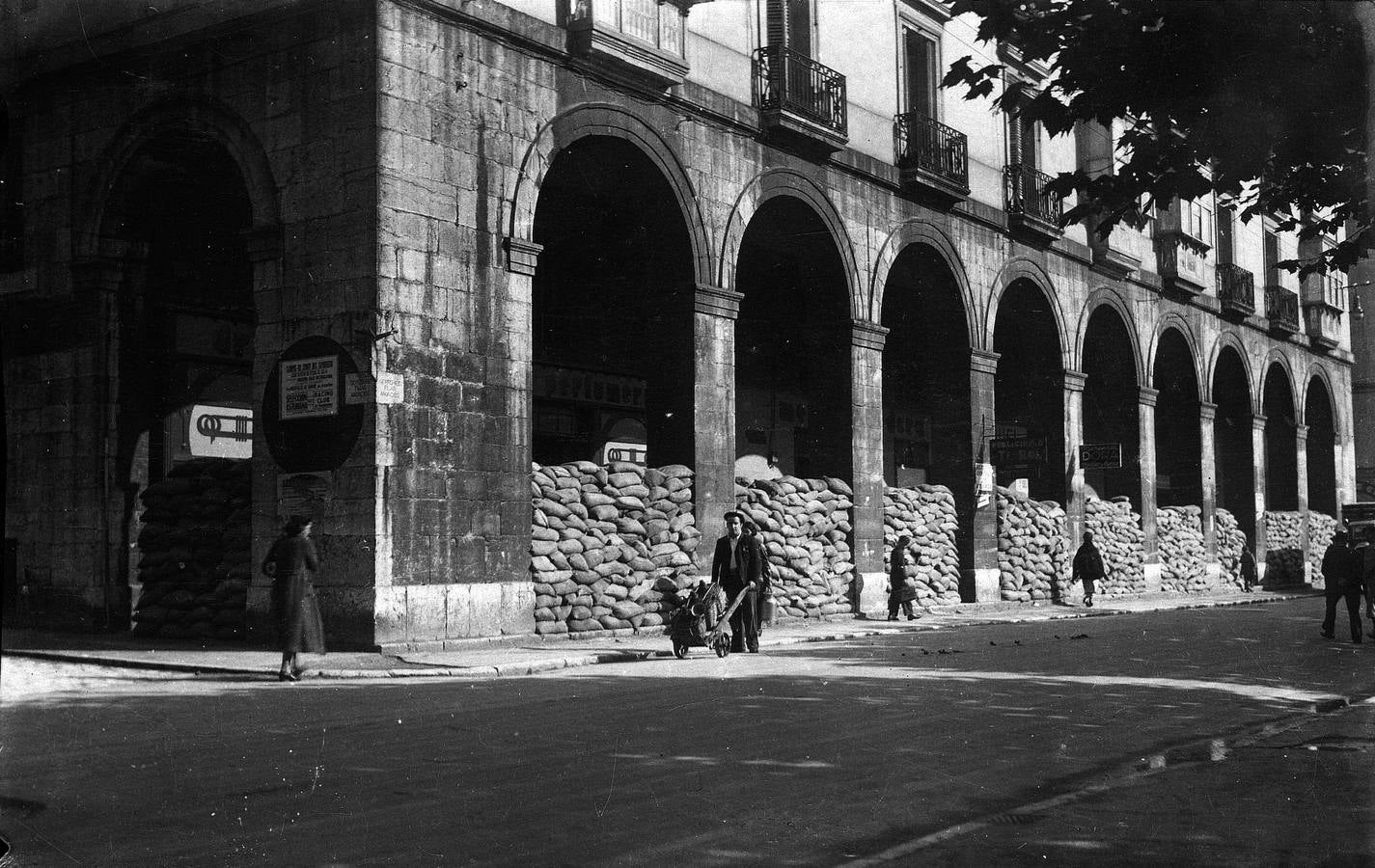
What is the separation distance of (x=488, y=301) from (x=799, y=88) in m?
7.83

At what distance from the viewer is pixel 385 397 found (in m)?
13.9

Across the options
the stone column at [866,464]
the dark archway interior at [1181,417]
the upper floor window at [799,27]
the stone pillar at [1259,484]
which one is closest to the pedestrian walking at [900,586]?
the stone column at [866,464]

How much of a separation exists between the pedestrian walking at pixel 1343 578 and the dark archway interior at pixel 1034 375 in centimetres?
1040

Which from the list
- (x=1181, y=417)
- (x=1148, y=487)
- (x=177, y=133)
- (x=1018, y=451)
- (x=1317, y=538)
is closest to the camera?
(x=177, y=133)

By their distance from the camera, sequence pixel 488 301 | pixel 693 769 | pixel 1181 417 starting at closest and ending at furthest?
pixel 693 769
pixel 488 301
pixel 1181 417

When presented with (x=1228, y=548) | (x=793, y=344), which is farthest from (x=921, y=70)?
(x=1228, y=548)

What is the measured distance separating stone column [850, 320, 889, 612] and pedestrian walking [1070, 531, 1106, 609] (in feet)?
21.0

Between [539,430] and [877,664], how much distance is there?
8589mm

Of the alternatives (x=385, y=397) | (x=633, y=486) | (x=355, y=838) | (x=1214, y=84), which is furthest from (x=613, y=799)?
(x=633, y=486)

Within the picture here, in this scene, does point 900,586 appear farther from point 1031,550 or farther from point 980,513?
point 1031,550

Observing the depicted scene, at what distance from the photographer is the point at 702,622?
1496 centimetres

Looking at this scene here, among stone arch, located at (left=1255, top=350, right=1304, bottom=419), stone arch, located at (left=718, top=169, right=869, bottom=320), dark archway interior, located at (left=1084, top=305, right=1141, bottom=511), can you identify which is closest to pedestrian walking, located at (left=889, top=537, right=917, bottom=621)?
stone arch, located at (left=718, top=169, right=869, bottom=320)

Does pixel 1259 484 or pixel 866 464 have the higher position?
pixel 1259 484

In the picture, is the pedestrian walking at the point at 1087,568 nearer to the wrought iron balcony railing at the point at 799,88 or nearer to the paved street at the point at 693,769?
the wrought iron balcony railing at the point at 799,88
